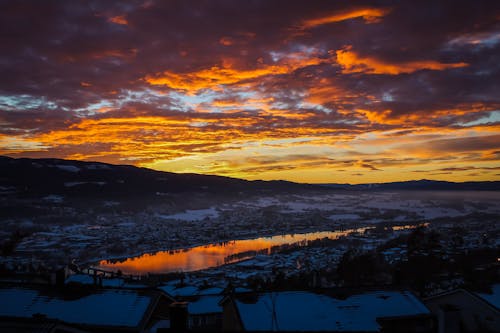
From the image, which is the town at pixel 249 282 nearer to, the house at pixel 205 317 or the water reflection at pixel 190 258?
the house at pixel 205 317

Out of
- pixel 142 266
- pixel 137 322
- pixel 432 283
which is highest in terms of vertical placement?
pixel 137 322

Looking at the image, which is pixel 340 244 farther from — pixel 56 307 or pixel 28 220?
pixel 28 220

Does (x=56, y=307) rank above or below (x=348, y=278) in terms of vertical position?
above

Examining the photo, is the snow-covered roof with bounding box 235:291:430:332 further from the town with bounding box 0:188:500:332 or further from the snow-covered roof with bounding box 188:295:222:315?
the snow-covered roof with bounding box 188:295:222:315

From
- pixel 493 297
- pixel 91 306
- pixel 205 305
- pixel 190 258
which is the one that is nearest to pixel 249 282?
pixel 205 305

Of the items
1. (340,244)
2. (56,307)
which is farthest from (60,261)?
(56,307)

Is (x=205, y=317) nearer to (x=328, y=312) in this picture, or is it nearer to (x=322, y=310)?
(x=322, y=310)

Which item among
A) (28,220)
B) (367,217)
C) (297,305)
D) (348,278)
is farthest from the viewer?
(367,217)

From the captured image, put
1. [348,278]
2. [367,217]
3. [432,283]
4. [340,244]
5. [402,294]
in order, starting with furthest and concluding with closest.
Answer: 1. [367,217]
2. [340,244]
3. [348,278]
4. [432,283]
5. [402,294]
